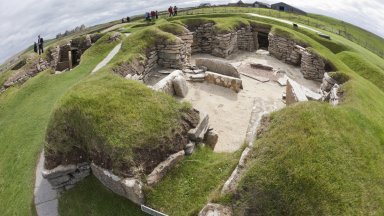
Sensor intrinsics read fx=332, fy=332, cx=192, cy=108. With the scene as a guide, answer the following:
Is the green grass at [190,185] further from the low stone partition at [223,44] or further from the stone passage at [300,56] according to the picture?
the low stone partition at [223,44]

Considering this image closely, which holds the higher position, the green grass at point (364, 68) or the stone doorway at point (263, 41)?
the stone doorway at point (263, 41)

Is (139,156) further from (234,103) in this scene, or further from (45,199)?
(234,103)

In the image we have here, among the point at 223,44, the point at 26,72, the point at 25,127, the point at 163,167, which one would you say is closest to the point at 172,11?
the point at 223,44

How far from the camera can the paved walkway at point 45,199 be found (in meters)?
12.2

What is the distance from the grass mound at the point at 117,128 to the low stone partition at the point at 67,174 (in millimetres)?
260

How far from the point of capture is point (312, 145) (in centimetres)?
906

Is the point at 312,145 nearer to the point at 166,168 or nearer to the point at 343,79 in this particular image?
the point at 166,168

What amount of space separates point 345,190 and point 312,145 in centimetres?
139

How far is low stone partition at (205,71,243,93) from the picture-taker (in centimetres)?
2011

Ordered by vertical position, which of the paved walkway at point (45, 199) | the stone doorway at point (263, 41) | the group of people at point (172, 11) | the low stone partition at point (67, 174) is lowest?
the paved walkway at point (45, 199)

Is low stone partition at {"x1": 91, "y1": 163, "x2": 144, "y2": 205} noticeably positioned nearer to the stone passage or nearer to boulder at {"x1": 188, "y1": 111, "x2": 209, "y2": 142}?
boulder at {"x1": 188, "y1": 111, "x2": 209, "y2": 142}

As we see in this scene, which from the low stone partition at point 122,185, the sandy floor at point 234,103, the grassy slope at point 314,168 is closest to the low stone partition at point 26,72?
the sandy floor at point 234,103

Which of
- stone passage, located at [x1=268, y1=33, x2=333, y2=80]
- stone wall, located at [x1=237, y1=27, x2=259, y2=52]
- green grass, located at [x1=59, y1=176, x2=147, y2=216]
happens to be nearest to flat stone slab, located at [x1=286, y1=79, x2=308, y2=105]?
stone passage, located at [x1=268, y1=33, x2=333, y2=80]

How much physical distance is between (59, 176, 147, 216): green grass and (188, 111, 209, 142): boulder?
3.18 metres
